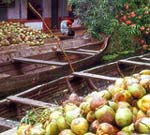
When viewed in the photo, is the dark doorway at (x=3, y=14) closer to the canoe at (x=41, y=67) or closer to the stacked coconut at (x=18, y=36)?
the stacked coconut at (x=18, y=36)

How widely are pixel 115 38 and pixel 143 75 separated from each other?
27.8ft

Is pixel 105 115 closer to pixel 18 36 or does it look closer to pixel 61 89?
pixel 61 89

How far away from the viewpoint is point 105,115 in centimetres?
246

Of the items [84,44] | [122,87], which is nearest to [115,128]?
[122,87]

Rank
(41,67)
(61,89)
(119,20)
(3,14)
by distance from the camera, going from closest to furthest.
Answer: (61,89)
(41,67)
(119,20)
(3,14)

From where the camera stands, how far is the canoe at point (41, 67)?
7.04 m

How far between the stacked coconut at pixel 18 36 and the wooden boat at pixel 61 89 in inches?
115

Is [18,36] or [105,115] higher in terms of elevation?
[105,115]

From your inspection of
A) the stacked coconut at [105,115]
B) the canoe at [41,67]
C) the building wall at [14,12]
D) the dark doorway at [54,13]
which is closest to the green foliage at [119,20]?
the canoe at [41,67]

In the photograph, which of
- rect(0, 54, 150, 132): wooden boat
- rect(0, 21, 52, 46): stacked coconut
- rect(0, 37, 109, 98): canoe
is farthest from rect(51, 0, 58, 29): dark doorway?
rect(0, 54, 150, 132): wooden boat

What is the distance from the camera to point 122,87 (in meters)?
2.83

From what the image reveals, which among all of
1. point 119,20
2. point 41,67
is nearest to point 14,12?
point 119,20

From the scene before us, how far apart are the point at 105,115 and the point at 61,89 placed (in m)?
3.38

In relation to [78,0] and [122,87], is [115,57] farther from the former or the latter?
[122,87]
